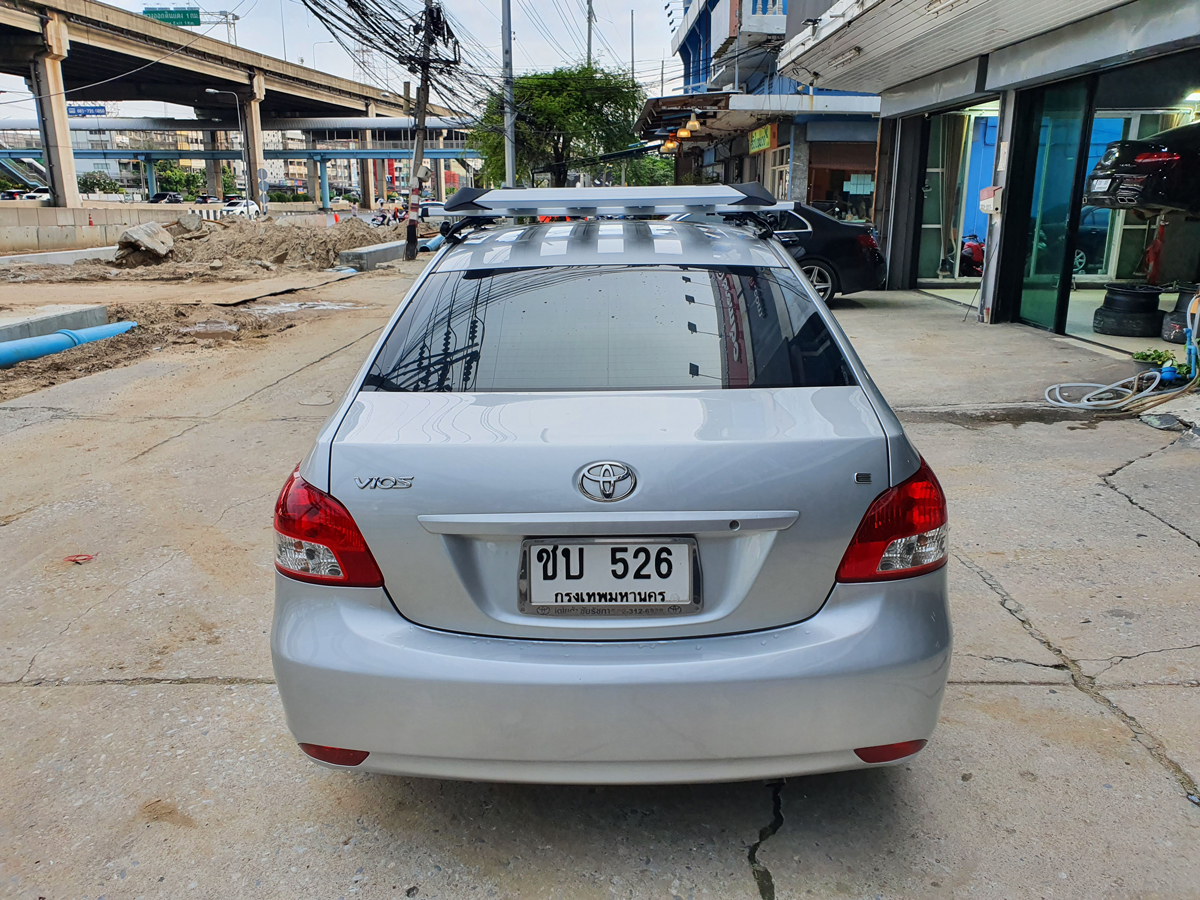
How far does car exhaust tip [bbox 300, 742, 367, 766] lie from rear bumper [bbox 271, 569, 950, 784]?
28 millimetres

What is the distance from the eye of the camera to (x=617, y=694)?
2.00 meters

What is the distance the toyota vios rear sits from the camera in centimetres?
201

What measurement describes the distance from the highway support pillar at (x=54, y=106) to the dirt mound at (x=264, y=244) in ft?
66.2

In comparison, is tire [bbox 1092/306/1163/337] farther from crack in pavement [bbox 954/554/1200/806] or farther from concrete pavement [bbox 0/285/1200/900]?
crack in pavement [bbox 954/554/1200/806]

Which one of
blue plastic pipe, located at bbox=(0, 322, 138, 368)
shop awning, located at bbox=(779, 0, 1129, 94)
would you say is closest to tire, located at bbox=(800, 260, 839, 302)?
shop awning, located at bbox=(779, 0, 1129, 94)

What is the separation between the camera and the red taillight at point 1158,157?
28.8 ft

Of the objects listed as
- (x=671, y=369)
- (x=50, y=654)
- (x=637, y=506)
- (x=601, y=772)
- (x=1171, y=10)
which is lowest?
(x=50, y=654)

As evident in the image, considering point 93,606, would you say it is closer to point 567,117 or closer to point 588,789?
point 588,789

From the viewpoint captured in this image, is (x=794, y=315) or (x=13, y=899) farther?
(x=794, y=315)

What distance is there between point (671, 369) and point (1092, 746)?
1.77 m

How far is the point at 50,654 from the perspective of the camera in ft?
11.5

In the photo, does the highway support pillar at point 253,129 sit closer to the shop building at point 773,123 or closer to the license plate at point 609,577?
the shop building at point 773,123

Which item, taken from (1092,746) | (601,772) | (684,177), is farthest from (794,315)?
(684,177)

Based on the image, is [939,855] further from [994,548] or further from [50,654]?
[50,654]
